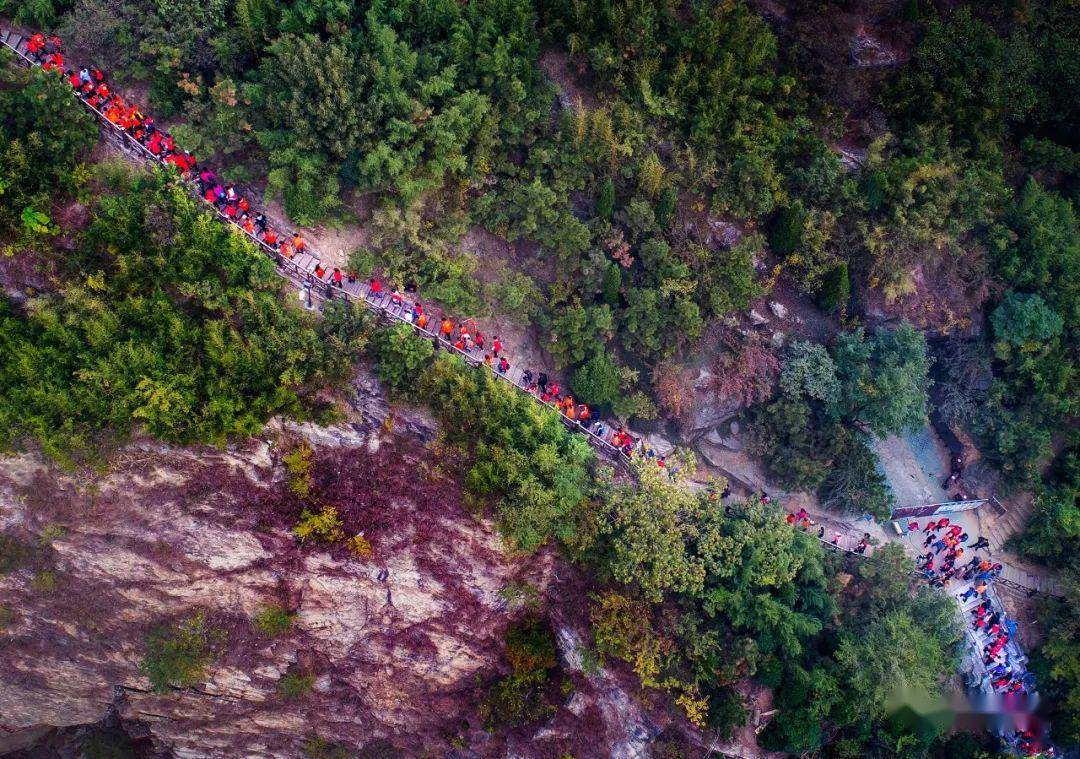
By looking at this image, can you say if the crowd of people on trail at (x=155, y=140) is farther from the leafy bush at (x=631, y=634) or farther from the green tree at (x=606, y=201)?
the leafy bush at (x=631, y=634)

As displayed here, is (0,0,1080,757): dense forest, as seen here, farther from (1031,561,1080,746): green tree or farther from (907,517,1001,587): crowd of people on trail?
(907,517,1001,587): crowd of people on trail

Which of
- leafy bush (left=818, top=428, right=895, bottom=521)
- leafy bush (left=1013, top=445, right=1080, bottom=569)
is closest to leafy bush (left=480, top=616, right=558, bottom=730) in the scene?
leafy bush (left=818, top=428, right=895, bottom=521)

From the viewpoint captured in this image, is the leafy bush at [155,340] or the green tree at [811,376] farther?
the green tree at [811,376]

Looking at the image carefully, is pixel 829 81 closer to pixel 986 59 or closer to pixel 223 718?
pixel 986 59

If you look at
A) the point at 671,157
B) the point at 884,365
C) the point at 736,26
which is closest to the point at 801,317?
the point at 884,365

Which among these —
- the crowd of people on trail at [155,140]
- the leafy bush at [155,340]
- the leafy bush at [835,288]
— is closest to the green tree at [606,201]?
the leafy bush at [835,288]

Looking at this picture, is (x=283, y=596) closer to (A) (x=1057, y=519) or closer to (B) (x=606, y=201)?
(B) (x=606, y=201)

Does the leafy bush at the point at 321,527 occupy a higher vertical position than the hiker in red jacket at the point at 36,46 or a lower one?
lower
